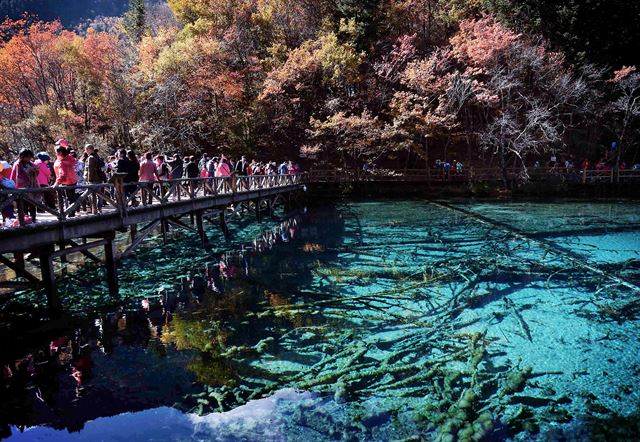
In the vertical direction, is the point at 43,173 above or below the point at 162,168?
below

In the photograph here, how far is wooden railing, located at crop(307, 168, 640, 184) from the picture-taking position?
30.5 m

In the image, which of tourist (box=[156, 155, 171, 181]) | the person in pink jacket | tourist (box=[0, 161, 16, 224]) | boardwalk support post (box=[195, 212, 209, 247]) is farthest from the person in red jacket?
boardwalk support post (box=[195, 212, 209, 247])

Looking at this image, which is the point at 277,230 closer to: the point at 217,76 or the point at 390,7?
the point at 217,76

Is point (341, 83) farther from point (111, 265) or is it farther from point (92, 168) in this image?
point (111, 265)

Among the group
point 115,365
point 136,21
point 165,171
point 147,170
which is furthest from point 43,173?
point 136,21

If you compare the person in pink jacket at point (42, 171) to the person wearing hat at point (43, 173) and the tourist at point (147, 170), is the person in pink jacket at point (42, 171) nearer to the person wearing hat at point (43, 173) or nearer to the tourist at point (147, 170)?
the person wearing hat at point (43, 173)

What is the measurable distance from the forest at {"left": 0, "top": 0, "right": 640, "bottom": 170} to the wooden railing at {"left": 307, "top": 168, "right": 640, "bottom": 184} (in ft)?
4.60

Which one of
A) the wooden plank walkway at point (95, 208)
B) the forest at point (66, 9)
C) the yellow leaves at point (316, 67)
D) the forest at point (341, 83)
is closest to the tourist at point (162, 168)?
the wooden plank walkway at point (95, 208)

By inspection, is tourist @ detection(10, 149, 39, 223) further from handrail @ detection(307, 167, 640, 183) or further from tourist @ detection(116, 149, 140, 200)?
handrail @ detection(307, 167, 640, 183)

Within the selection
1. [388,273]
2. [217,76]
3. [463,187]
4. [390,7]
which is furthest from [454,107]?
[388,273]

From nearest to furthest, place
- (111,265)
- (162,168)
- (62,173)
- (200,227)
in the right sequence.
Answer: (62,173) < (111,265) < (162,168) < (200,227)

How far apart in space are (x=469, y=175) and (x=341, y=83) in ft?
41.2

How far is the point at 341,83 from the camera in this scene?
32531 millimetres

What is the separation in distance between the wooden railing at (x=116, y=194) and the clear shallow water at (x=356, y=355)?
2.18m
